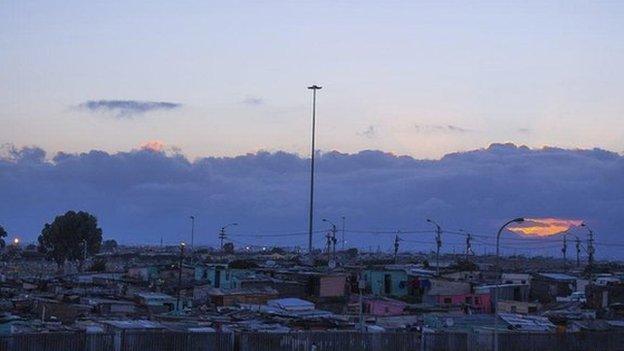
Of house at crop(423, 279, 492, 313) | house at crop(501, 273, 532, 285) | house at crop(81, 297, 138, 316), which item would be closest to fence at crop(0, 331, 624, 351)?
house at crop(81, 297, 138, 316)

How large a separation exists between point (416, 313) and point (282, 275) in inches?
660

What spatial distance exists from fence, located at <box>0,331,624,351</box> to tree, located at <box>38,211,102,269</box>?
75010 mm

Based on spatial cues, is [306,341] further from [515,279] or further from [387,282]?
[515,279]

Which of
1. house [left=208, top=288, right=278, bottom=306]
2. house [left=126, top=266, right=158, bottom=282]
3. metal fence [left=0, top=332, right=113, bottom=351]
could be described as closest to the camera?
metal fence [left=0, top=332, right=113, bottom=351]

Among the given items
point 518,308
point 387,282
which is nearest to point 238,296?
point 387,282

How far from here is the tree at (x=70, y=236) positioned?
349 ft

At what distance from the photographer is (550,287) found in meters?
68.5

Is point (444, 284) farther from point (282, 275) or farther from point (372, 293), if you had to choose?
point (282, 275)

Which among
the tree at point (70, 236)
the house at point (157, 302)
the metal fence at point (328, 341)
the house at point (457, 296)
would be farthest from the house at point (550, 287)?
the tree at point (70, 236)

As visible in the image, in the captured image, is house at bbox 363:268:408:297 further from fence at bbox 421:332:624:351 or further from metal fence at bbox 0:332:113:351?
metal fence at bbox 0:332:113:351

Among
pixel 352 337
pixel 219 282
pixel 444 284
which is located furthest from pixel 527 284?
pixel 352 337

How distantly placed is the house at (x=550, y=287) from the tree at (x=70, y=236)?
56.8m

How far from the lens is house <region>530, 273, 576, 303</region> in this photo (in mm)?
67062

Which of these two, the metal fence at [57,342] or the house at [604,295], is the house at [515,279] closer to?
the house at [604,295]
